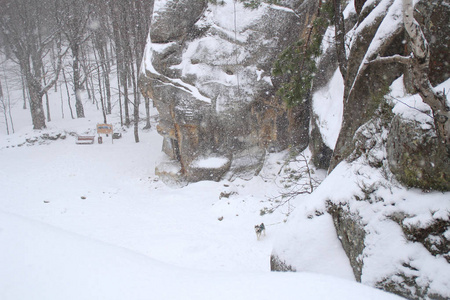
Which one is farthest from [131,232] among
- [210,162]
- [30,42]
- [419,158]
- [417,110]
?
[30,42]

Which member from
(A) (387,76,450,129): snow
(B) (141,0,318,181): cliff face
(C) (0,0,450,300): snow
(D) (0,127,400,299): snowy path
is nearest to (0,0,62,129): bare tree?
(C) (0,0,450,300): snow

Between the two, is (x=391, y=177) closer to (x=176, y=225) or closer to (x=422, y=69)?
(x=422, y=69)

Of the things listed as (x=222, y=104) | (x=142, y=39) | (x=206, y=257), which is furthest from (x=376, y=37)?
(x=142, y=39)

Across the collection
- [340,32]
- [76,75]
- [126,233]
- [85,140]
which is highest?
[340,32]

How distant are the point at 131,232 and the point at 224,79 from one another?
8800 mm

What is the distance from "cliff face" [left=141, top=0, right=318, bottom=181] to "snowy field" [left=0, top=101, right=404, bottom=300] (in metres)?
1.50

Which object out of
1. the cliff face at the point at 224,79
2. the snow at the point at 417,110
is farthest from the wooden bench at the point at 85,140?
the snow at the point at 417,110

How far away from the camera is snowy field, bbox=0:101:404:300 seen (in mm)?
3305

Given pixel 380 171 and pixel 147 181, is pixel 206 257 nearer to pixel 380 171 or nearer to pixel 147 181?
pixel 380 171

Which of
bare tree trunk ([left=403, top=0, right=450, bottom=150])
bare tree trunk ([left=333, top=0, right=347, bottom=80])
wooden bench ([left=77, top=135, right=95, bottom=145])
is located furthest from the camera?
wooden bench ([left=77, top=135, right=95, bottom=145])

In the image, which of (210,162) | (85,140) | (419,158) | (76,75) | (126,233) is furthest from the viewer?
(76,75)

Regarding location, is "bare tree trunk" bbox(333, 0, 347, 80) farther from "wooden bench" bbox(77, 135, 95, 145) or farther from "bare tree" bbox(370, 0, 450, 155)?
"wooden bench" bbox(77, 135, 95, 145)

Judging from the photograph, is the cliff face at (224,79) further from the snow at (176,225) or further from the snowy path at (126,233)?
the snowy path at (126,233)

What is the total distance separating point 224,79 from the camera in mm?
14594
